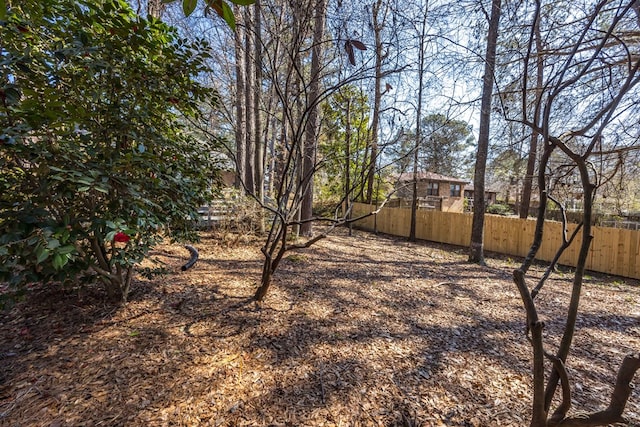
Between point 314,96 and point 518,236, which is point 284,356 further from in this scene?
point 518,236

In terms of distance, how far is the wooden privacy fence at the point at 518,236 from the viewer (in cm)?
590

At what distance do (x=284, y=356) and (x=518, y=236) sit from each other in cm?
765

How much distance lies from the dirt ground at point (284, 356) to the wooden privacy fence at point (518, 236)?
10.0ft

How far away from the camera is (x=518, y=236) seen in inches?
295

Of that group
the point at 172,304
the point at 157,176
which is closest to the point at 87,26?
the point at 157,176

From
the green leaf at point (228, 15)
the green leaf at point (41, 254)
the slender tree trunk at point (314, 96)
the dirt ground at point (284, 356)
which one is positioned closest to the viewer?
the green leaf at point (228, 15)

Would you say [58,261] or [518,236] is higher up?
[58,261]

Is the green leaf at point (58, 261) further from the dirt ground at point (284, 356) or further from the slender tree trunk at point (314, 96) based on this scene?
the slender tree trunk at point (314, 96)

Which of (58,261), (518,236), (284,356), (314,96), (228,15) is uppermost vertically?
(314,96)

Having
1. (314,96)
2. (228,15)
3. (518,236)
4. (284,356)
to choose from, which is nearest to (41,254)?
(228,15)

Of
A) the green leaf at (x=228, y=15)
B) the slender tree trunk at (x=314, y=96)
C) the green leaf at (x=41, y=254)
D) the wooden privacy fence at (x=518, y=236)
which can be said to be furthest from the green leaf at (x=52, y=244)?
the wooden privacy fence at (x=518, y=236)

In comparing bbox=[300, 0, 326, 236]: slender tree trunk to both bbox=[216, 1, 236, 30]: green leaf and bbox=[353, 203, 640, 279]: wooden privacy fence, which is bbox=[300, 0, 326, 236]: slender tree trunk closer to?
bbox=[216, 1, 236, 30]: green leaf

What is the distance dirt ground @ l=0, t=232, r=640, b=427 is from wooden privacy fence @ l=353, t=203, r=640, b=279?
305 centimetres

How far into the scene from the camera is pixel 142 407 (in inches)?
63.9
